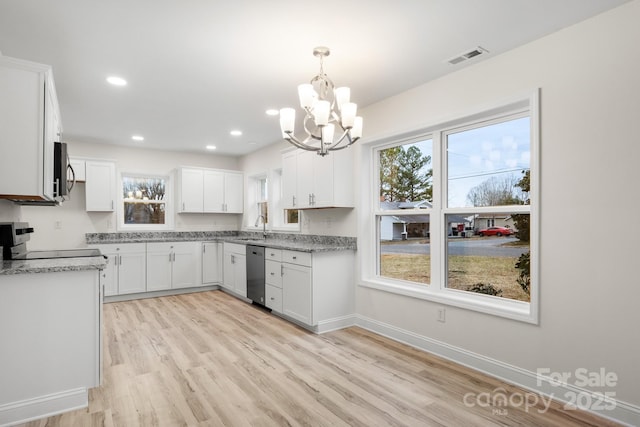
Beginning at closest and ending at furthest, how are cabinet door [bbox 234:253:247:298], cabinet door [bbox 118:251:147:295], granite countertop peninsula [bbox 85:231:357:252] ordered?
granite countertop peninsula [bbox 85:231:357:252]
cabinet door [bbox 234:253:247:298]
cabinet door [bbox 118:251:147:295]

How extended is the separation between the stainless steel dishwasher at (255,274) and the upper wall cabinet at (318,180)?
791mm

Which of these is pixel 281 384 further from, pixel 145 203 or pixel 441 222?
pixel 145 203

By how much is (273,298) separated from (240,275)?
1.09m

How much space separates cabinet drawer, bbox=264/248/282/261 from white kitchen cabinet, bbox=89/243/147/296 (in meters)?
2.28

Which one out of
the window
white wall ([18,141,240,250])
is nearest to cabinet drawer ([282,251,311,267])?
white wall ([18,141,240,250])

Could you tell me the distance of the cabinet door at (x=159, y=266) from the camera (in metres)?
5.55

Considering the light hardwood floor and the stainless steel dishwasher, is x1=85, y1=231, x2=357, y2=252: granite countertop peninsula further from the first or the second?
the light hardwood floor

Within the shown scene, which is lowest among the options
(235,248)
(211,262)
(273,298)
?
(273,298)

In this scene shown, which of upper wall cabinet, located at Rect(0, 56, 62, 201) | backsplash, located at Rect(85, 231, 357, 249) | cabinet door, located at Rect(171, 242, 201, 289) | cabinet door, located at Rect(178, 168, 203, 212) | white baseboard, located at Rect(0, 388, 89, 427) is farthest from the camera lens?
cabinet door, located at Rect(178, 168, 203, 212)

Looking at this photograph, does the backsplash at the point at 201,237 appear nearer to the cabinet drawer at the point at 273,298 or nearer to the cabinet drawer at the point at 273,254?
the cabinet drawer at the point at 273,254

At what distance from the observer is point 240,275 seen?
209 inches

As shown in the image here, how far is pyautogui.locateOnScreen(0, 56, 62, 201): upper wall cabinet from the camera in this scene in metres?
2.21

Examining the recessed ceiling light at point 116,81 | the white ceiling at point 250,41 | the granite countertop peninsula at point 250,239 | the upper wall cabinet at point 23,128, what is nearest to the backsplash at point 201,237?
the granite countertop peninsula at point 250,239

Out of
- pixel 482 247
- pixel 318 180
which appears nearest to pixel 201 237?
pixel 318 180
